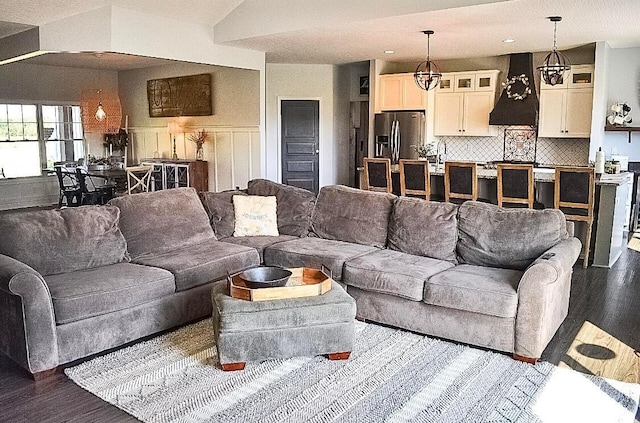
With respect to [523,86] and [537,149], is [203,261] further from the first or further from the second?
[537,149]

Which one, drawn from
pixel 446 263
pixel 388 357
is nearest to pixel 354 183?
pixel 446 263

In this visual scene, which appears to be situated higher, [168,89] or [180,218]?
[168,89]

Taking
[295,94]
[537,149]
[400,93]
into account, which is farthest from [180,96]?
[537,149]

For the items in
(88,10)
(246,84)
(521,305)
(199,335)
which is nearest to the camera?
(521,305)

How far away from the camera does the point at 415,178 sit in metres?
6.75

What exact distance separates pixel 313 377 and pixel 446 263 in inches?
57.6

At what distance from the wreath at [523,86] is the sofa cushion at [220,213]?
207 inches

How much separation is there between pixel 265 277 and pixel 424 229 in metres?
1.44

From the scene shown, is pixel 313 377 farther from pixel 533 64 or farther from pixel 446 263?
pixel 533 64

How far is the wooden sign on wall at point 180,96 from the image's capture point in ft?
33.3

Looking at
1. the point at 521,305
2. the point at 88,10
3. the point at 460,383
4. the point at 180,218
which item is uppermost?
the point at 88,10

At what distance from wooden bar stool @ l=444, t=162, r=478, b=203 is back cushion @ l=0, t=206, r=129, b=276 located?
3.83 m

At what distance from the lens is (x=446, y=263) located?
13.5 feet

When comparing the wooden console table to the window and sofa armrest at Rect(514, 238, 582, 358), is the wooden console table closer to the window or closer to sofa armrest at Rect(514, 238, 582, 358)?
the window
